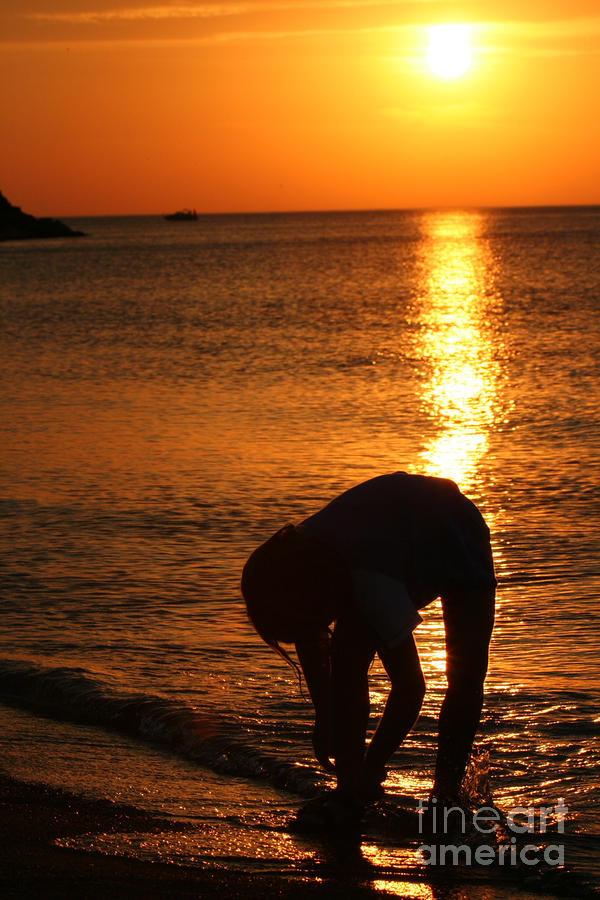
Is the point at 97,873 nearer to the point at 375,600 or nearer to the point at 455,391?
the point at 375,600

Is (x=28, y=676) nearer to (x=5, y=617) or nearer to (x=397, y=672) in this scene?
(x=5, y=617)

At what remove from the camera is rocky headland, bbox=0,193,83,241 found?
14262 cm

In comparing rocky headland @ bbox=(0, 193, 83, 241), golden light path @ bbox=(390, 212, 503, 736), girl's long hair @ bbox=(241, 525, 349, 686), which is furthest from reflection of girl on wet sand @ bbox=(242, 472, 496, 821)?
rocky headland @ bbox=(0, 193, 83, 241)

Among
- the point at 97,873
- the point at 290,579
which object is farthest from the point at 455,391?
the point at 97,873

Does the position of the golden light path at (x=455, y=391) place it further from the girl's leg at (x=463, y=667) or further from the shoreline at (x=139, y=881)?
the shoreline at (x=139, y=881)

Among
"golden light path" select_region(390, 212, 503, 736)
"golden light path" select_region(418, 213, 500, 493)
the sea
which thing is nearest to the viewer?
the sea

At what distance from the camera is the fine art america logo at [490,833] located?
3646mm

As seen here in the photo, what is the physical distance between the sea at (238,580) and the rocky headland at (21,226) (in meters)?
124

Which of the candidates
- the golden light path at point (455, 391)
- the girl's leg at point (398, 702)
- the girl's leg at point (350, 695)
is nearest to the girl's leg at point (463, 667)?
the girl's leg at point (398, 702)

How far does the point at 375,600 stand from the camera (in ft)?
10.9

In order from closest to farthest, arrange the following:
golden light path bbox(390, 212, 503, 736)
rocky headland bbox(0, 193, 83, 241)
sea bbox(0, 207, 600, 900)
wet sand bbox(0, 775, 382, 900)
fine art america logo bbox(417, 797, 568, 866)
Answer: wet sand bbox(0, 775, 382, 900), fine art america logo bbox(417, 797, 568, 866), sea bbox(0, 207, 600, 900), golden light path bbox(390, 212, 503, 736), rocky headland bbox(0, 193, 83, 241)

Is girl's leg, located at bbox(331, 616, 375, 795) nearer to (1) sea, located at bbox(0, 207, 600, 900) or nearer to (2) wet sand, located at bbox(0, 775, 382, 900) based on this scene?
(1) sea, located at bbox(0, 207, 600, 900)

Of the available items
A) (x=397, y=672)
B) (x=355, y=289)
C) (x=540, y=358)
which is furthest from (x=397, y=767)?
(x=355, y=289)

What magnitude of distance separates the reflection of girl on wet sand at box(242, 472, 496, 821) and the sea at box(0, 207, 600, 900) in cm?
42
